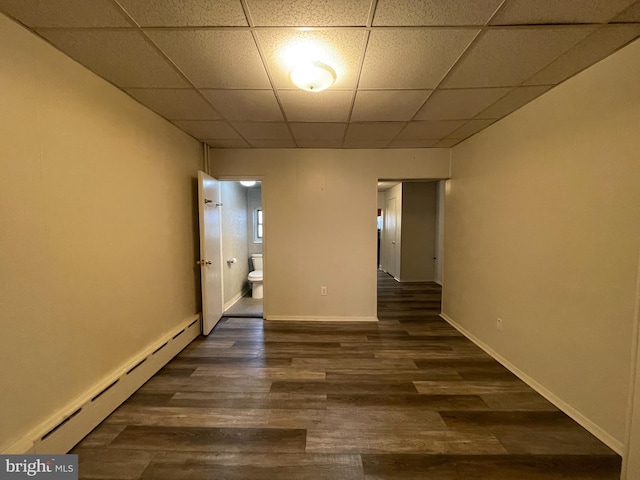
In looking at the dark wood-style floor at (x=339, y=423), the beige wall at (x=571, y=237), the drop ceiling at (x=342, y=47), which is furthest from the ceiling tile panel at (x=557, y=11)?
the dark wood-style floor at (x=339, y=423)

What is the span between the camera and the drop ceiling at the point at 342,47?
1.16m

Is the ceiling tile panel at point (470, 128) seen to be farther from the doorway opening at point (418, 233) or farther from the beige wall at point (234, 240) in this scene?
the beige wall at point (234, 240)

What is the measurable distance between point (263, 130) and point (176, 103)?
84 cm

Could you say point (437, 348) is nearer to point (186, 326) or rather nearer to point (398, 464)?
point (398, 464)

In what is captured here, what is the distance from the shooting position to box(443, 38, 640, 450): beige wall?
1.40 metres

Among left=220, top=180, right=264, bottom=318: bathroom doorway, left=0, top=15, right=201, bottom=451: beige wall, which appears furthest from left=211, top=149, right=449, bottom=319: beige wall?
left=0, top=15, right=201, bottom=451: beige wall

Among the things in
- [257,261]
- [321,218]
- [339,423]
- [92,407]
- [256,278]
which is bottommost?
[339,423]

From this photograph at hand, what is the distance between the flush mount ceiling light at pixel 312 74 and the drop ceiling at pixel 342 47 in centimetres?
7

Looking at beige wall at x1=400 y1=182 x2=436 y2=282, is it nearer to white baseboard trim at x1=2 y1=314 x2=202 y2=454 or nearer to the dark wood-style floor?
the dark wood-style floor

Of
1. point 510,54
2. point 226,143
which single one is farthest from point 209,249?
point 510,54

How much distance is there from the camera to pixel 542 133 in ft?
6.25

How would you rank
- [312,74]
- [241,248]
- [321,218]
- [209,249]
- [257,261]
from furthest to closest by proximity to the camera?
1. [257,261]
2. [241,248]
3. [321,218]
4. [209,249]
5. [312,74]

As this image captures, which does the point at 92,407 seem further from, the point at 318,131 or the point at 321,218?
the point at 318,131

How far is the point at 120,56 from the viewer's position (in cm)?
147
